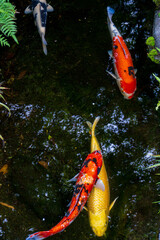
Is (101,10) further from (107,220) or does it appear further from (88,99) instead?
(107,220)

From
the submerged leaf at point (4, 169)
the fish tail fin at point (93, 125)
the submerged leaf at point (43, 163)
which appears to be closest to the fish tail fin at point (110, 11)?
the fish tail fin at point (93, 125)

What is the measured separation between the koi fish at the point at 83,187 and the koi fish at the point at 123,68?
3.62 feet

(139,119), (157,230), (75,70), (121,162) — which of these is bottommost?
(157,230)

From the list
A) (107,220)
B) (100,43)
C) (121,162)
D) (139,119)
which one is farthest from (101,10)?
(107,220)

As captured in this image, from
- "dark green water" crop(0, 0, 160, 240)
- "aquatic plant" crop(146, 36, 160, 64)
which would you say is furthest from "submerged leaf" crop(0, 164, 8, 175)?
"aquatic plant" crop(146, 36, 160, 64)

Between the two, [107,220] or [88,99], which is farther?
[88,99]

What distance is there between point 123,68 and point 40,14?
167cm

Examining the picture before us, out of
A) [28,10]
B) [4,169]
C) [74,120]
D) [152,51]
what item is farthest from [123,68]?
[4,169]

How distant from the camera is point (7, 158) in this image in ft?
13.2

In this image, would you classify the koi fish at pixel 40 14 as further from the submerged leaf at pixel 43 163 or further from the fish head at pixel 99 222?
the fish head at pixel 99 222

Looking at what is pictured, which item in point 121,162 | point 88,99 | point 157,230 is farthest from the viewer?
point 88,99

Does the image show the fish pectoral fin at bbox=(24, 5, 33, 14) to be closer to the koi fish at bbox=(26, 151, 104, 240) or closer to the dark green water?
the dark green water

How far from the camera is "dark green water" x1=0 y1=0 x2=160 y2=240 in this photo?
3648 mm

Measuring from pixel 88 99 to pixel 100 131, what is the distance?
1.86 ft
